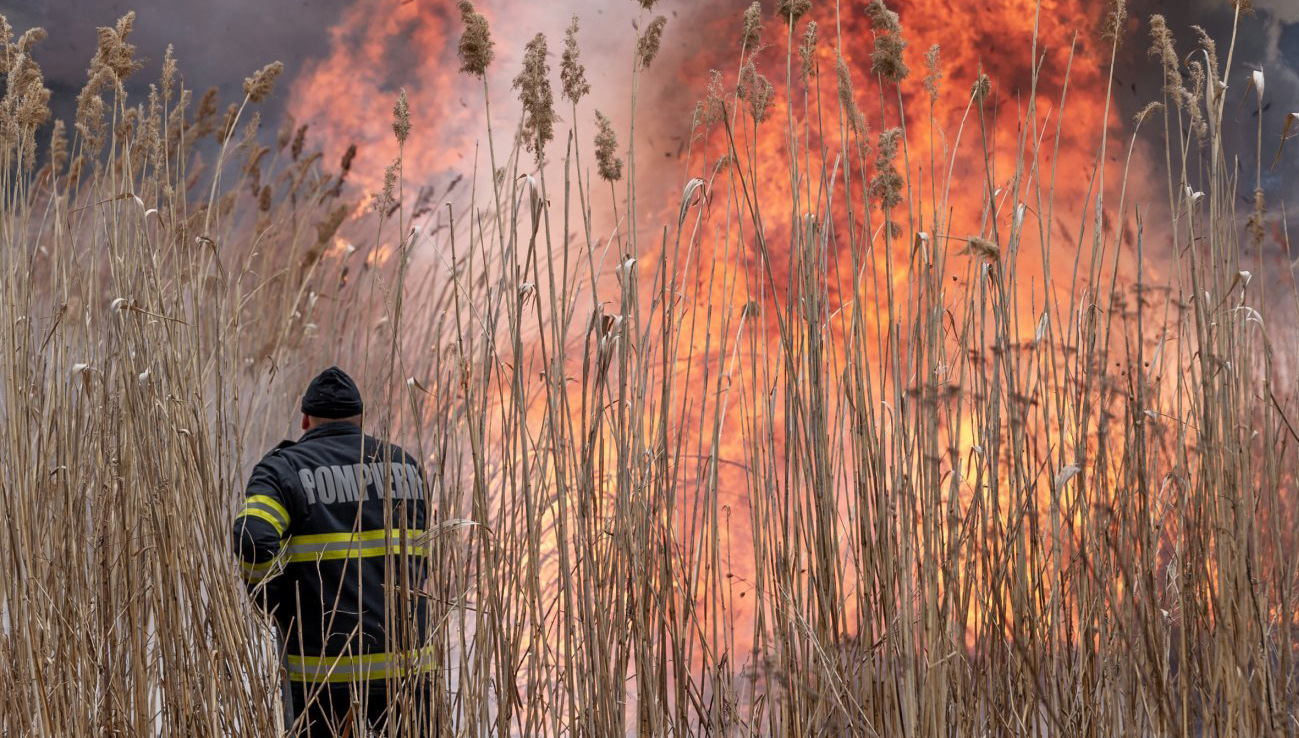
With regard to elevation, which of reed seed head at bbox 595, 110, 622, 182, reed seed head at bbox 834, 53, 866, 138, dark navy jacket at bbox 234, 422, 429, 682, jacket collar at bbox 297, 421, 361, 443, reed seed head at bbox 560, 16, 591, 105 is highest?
reed seed head at bbox 560, 16, 591, 105

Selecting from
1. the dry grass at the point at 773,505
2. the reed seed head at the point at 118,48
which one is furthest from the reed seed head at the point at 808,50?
the reed seed head at the point at 118,48

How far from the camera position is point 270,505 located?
1972 millimetres

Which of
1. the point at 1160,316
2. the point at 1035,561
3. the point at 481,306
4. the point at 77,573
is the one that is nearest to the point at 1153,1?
the point at 1160,316

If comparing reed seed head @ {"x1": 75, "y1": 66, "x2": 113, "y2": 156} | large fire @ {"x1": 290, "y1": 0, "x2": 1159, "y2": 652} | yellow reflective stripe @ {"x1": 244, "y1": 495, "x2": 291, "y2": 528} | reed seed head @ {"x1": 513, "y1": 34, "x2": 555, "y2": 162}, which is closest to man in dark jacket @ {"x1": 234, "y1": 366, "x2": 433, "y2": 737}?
yellow reflective stripe @ {"x1": 244, "y1": 495, "x2": 291, "y2": 528}

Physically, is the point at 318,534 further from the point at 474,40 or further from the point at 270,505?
the point at 474,40

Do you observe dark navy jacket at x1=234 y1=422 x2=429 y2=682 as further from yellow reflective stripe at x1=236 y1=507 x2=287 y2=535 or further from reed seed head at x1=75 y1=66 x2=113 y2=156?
reed seed head at x1=75 y1=66 x2=113 y2=156

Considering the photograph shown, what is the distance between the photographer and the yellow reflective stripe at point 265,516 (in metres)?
1.92

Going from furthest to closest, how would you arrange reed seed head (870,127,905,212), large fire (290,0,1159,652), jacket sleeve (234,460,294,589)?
large fire (290,0,1159,652), jacket sleeve (234,460,294,589), reed seed head (870,127,905,212)

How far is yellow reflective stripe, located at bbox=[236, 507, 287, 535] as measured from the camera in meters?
1.92

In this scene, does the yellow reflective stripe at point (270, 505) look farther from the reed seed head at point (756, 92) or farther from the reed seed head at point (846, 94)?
the reed seed head at point (846, 94)

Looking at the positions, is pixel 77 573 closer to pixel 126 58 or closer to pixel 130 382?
pixel 130 382

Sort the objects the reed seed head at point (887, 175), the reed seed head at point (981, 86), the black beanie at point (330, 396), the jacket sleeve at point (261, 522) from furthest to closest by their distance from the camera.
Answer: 1. the black beanie at point (330, 396)
2. the jacket sleeve at point (261, 522)
3. the reed seed head at point (981, 86)
4. the reed seed head at point (887, 175)

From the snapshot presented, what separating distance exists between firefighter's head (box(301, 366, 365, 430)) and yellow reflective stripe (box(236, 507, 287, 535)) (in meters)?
0.25

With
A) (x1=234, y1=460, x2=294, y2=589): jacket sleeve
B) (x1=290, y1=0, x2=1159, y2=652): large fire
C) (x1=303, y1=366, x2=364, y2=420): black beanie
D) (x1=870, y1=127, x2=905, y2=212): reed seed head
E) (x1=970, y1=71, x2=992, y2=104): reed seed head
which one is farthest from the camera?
(x1=290, y1=0, x2=1159, y2=652): large fire
